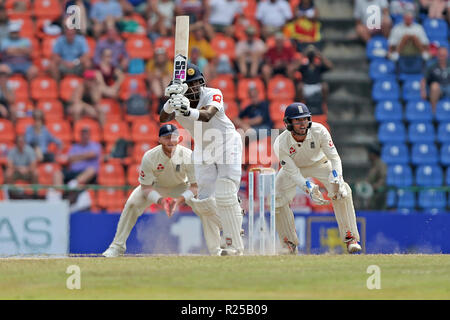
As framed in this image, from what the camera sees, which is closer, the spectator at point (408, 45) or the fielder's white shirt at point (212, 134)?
the fielder's white shirt at point (212, 134)

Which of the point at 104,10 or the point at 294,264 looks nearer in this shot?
the point at 294,264

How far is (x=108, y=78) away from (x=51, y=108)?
1.27 meters

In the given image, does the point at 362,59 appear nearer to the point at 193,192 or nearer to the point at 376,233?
the point at 376,233

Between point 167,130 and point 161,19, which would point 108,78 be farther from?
point 167,130

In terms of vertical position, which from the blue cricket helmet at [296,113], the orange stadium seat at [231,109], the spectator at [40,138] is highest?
the orange stadium seat at [231,109]

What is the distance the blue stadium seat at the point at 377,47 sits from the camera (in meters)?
21.2

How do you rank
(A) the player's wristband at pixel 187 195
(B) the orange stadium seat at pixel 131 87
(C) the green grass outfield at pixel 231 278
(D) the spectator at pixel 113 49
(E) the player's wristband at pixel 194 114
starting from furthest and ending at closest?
(D) the spectator at pixel 113 49 → (B) the orange stadium seat at pixel 131 87 → (A) the player's wristband at pixel 187 195 → (E) the player's wristband at pixel 194 114 → (C) the green grass outfield at pixel 231 278

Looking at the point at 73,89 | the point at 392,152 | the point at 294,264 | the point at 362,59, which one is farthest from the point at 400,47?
the point at 294,264

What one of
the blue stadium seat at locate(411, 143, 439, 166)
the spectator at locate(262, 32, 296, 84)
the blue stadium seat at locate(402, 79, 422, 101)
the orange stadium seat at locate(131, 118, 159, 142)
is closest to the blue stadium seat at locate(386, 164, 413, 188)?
the blue stadium seat at locate(411, 143, 439, 166)

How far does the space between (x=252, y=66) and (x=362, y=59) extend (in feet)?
8.59

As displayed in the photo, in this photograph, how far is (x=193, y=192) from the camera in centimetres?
1410

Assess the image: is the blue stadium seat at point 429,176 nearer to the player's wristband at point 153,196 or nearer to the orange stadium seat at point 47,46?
the player's wristband at point 153,196

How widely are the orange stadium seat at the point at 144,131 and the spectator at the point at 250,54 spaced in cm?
232

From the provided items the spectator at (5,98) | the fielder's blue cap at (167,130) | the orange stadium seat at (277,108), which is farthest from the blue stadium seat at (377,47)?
the fielder's blue cap at (167,130)
